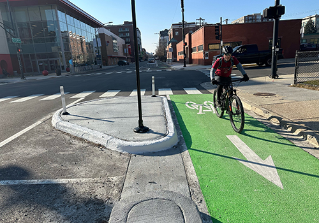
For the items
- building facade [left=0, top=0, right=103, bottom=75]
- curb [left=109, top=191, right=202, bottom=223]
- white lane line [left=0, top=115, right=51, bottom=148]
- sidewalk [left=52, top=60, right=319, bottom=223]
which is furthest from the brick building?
curb [left=109, top=191, right=202, bottom=223]

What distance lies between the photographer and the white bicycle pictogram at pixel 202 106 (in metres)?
7.44

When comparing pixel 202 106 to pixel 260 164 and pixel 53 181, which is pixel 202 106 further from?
pixel 53 181

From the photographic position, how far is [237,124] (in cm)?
529

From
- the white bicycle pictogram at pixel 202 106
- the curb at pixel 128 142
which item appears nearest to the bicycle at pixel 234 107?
the white bicycle pictogram at pixel 202 106

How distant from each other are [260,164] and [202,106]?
14.9ft

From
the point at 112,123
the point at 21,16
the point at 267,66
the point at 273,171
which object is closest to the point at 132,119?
the point at 112,123

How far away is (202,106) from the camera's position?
8055mm

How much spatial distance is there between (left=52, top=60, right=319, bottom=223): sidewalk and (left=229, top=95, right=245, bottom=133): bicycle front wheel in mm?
1171

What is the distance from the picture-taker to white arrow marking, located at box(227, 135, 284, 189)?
3.25 meters

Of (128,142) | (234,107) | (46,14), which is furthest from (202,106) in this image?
(46,14)

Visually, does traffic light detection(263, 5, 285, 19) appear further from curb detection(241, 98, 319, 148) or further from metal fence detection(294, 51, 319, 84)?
curb detection(241, 98, 319, 148)

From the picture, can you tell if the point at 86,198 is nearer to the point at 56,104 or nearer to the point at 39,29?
the point at 56,104

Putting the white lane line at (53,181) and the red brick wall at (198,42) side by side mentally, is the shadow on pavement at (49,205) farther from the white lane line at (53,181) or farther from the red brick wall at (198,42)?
the red brick wall at (198,42)

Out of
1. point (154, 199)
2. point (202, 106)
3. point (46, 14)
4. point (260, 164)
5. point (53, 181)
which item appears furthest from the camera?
point (46, 14)
